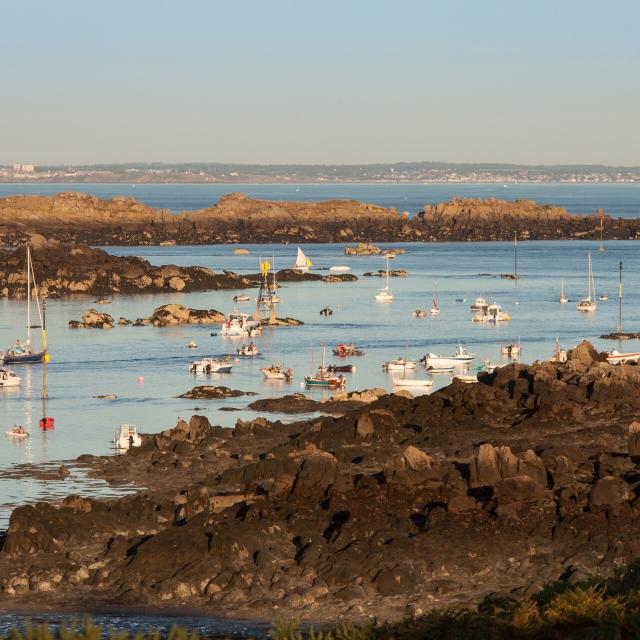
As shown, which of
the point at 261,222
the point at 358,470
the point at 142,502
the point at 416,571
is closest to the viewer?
the point at 416,571

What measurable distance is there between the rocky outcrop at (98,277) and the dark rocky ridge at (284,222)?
4423 centimetres

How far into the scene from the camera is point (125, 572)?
25.1 metres

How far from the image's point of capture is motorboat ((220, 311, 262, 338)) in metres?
71.4

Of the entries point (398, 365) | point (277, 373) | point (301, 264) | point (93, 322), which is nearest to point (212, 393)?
point (277, 373)

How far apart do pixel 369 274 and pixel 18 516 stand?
273 feet

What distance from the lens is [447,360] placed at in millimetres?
59750

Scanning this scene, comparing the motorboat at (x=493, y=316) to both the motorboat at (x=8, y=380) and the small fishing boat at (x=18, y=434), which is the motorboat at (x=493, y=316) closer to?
the motorboat at (x=8, y=380)

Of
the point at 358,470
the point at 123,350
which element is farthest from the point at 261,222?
the point at 358,470

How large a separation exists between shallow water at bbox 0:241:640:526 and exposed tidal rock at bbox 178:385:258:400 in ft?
2.53

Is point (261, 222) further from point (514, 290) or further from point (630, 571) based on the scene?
point (630, 571)

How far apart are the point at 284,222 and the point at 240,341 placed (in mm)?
99663

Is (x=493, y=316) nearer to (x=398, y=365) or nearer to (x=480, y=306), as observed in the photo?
(x=480, y=306)

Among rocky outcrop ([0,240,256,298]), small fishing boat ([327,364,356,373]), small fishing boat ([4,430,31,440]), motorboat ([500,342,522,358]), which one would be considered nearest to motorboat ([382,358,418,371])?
small fishing boat ([327,364,356,373])

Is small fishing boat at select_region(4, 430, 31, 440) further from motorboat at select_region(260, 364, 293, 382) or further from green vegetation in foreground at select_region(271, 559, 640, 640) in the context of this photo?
green vegetation in foreground at select_region(271, 559, 640, 640)
